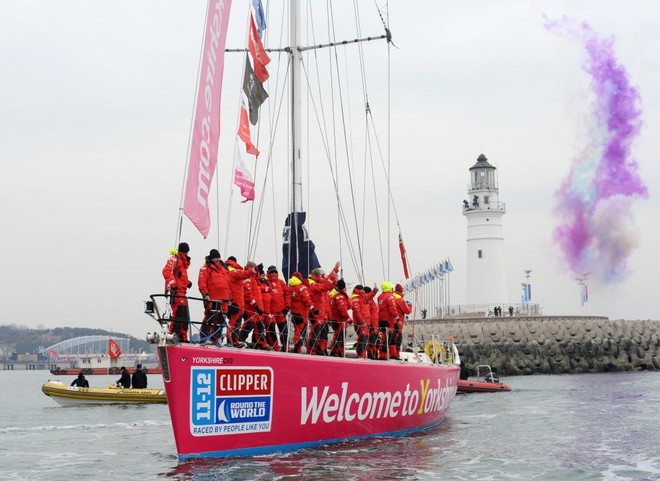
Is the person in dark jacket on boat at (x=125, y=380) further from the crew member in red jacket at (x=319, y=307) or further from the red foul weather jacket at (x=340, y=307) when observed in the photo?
the crew member in red jacket at (x=319, y=307)

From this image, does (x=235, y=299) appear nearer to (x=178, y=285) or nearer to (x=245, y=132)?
(x=178, y=285)

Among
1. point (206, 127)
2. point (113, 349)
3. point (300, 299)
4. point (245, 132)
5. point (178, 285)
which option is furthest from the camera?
point (113, 349)

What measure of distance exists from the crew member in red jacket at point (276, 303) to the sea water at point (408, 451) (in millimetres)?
2086

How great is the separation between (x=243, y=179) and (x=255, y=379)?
481 centimetres

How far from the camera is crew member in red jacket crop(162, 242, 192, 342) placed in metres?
13.4

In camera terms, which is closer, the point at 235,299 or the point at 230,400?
the point at 230,400

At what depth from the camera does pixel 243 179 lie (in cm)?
1712

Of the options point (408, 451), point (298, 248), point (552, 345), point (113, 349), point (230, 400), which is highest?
point (298, 248)

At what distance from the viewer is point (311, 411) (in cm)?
1480

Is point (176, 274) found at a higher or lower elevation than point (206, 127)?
lower

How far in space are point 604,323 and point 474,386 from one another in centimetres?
2594

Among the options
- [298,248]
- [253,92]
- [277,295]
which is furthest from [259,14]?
[277,295]

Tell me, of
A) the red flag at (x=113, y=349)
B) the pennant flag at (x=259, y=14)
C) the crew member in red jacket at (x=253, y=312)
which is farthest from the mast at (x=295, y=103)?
the red flag at (x=113, y=349)

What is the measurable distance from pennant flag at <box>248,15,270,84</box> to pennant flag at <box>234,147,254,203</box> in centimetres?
178
